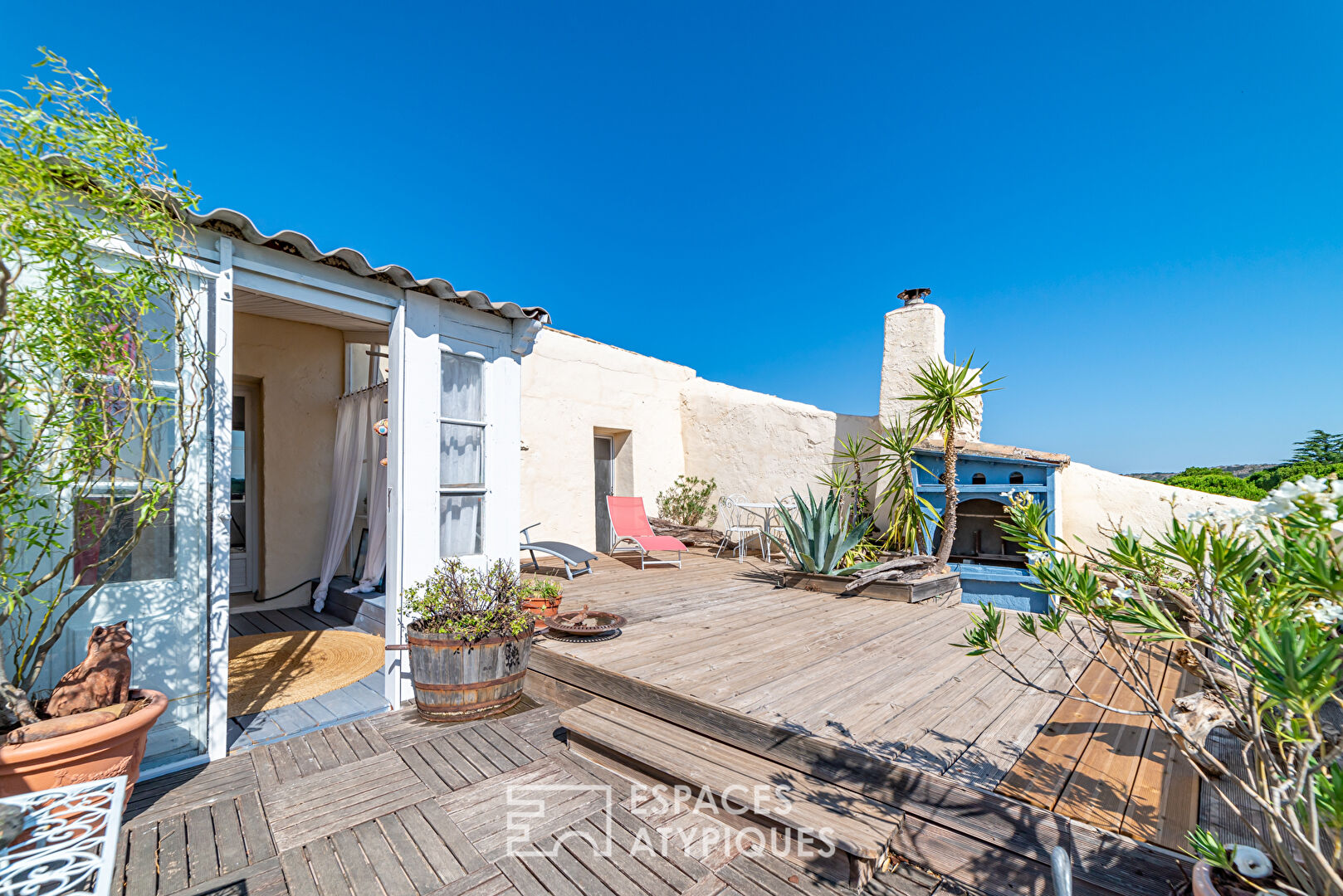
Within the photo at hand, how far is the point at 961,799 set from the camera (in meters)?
1.93

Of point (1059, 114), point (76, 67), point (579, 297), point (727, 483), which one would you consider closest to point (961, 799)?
point (76, 67)

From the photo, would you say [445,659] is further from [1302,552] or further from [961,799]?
[1302,552]

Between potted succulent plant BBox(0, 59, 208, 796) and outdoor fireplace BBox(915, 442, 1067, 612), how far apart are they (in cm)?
700

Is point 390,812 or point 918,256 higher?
point 918,256

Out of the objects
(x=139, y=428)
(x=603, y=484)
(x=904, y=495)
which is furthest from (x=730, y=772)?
(x=603, y=484)

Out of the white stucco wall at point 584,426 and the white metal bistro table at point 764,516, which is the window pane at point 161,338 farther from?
the white metal bistro table at point 764,516

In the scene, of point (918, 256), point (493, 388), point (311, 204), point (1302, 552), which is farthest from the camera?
point (311, 204)

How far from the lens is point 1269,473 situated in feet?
31.0

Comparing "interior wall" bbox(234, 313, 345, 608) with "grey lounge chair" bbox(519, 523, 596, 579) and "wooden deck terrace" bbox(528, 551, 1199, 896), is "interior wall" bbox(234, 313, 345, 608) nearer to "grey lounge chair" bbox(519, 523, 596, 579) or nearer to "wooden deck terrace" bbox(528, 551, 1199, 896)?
"grey lounge chair" bbox(519, 523, 596, 579)

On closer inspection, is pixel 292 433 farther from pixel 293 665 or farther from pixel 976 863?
pixel 976 863

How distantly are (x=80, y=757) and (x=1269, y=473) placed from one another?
14.2m

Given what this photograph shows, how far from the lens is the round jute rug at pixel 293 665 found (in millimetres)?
3475

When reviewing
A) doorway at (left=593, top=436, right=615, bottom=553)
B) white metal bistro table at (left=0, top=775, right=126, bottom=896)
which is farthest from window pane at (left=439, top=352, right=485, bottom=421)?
doorway at (left=593, top=436, right=615, bottom=553)

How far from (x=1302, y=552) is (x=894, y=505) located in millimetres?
6409
